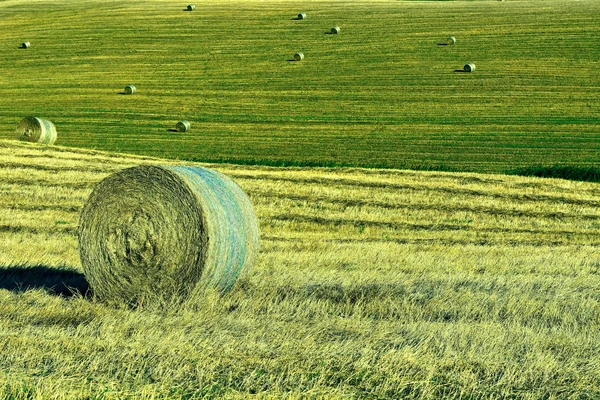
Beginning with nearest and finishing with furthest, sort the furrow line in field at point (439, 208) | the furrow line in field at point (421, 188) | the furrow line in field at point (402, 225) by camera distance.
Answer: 1. the furrow line in field at point (402, 225)
2. the furrow line in field at point (439, 208)
3. the furrow line in field at point (421, 188)

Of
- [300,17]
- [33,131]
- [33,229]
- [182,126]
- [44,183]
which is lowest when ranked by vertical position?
[33,229]

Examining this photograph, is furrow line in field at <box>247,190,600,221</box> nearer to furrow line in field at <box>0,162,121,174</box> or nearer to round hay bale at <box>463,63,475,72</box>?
furrow line in field at <box>0,162,121,174</box>

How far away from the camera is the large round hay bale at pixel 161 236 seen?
9945 mm

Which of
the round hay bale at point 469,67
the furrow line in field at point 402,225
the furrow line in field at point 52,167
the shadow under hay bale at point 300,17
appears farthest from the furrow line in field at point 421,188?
the shadow under hay bale at point 300,17

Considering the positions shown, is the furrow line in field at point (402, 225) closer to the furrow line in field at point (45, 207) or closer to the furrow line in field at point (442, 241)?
the furrow line in field at point (442, 241)

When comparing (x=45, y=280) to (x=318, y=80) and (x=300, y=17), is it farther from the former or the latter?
(x=300, y=17)

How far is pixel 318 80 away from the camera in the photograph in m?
40.5

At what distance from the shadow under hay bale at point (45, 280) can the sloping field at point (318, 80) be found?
1506 cm

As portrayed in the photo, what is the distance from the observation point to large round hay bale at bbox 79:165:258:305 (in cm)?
995

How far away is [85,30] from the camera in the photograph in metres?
49.6

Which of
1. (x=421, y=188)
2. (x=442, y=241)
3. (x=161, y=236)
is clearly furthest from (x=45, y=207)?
(x=161, y=236)

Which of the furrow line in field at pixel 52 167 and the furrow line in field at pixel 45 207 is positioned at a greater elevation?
the furrow line in field at pixel 52 167

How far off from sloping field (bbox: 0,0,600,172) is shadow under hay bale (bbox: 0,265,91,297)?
15.1 m

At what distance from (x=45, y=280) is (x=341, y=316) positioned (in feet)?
13.4
